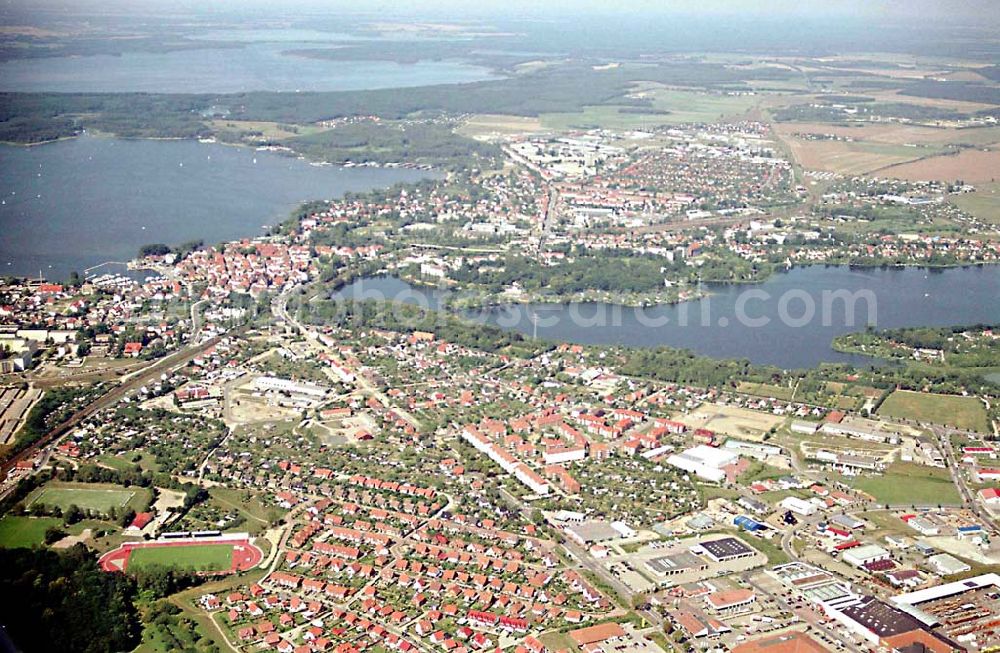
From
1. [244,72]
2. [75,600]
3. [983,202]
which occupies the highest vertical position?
[244,72]

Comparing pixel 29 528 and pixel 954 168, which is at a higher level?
pixel 954 168

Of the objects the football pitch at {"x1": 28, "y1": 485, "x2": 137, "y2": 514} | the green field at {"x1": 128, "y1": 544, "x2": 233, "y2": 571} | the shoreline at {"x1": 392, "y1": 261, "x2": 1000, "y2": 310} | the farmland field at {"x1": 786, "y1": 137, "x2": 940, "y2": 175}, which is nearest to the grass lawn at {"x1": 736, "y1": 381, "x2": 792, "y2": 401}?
the shoreline at {"x1": 392, "y1": 261, "x2": 1000, "y2": 310}

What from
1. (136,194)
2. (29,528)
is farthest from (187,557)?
(136,194)

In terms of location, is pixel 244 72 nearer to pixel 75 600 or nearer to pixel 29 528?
pixel 29 528

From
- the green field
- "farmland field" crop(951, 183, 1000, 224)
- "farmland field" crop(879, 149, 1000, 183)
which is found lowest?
the green field

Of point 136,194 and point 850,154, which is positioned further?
point 850,154

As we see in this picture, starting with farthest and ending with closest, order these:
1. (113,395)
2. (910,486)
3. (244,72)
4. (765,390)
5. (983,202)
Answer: (244,72) < (983,202) < (765,390) < (113,395) < (910,486)

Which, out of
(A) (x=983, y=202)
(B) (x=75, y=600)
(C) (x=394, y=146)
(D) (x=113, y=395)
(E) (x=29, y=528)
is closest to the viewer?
(B) (x=75, y=600)

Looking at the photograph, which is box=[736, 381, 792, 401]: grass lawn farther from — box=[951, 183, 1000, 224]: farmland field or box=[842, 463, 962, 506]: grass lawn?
box=[951, 183, 1000, 224]: farmland field

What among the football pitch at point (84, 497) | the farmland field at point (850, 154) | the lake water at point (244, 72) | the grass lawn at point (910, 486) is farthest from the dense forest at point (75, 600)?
the farmland field at point (850, 154)
